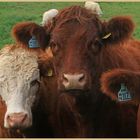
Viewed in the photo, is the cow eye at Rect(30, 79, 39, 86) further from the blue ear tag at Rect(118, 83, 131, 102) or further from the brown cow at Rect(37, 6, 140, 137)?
the blue ear tag at Rect(118, 83, 131, 102)

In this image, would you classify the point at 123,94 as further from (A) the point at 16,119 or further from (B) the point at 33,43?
(B) the point at 33,43

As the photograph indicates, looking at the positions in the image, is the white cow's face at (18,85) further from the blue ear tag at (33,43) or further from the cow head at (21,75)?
the blue ear tag at (33,43)

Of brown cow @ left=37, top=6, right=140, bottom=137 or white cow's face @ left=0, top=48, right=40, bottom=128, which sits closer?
white cow's face @ left=0, top=48, right=40, bottom=128

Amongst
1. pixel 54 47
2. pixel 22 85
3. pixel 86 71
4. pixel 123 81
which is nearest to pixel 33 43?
pixel 54 47

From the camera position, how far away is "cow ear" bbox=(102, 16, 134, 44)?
7.71 metres

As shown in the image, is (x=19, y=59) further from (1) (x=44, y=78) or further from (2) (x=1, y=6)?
(2) (x=1, y=6)

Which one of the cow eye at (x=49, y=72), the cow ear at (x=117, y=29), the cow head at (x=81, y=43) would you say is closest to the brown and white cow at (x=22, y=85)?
the cow eye at (x=49, y=72)

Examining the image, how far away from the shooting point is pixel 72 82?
279 inches

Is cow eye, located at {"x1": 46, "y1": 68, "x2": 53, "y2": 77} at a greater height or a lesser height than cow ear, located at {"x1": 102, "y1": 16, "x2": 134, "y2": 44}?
lesser

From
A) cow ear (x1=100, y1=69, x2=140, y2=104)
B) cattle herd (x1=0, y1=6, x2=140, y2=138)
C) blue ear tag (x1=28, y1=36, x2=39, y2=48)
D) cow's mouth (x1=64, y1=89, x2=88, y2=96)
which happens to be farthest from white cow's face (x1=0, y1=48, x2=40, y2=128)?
cow ear (x1=100, y1=69, x2=140, y2=104)

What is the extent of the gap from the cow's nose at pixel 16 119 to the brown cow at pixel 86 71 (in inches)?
22.0

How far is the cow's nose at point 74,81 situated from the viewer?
7.10 meters

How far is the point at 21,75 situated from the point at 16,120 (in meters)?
0.68

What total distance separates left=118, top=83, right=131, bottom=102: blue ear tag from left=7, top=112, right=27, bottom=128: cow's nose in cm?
110
